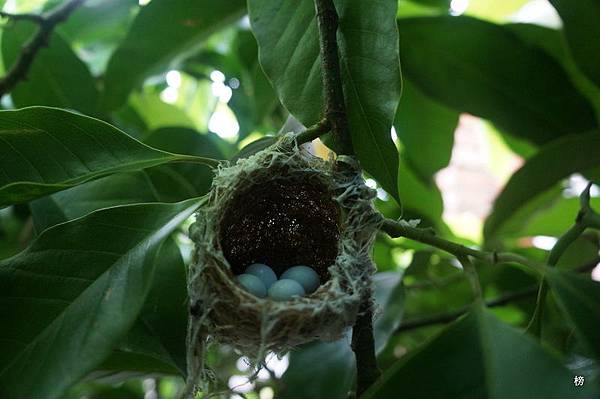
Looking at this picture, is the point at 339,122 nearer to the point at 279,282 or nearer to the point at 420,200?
the point at 279,282

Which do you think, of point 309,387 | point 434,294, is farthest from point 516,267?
point 309,387

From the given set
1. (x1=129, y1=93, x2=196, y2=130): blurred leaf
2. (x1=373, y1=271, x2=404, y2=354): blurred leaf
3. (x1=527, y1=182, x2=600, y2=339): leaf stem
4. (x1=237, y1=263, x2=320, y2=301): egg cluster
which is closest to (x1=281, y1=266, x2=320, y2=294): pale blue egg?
(x1=237, y1=263, x2=320, y2=301): egg cluster

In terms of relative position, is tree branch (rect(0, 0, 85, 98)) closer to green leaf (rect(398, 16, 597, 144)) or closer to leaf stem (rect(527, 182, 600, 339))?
green leaf (rect(398, 16, 597, 144))

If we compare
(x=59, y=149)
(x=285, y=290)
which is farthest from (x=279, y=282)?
(x=59, y=149)

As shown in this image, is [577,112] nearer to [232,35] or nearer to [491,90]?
[491,90]

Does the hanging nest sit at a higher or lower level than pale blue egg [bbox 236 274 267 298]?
higher

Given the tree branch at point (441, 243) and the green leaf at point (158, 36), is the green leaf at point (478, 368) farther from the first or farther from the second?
the green leaf at point (158, 36)
